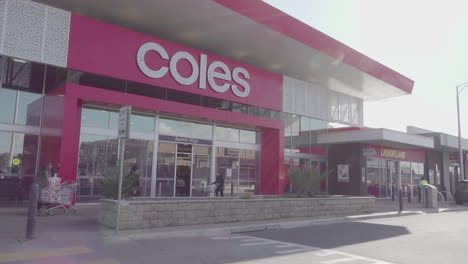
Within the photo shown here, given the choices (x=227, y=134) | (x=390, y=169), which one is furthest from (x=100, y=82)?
(x=390, y=169)

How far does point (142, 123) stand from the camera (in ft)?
54.5

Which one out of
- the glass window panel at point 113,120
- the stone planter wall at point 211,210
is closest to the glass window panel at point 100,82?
the glass window panel at point 113,120

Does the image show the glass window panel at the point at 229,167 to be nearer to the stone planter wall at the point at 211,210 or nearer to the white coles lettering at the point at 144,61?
the white coles lettering at the point at 144,61

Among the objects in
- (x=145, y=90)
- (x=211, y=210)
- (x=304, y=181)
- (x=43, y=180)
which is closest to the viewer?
(x=211, y=210)

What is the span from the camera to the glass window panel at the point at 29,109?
14.8m

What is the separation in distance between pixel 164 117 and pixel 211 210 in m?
7.54

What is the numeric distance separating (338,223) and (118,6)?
38.6 feet

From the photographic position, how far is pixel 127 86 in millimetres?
16375

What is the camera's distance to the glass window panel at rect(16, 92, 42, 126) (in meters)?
14.8

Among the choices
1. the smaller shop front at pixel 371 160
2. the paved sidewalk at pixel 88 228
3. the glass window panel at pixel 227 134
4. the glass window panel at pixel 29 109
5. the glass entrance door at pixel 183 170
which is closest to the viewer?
the paved sidewalk at pixel 88 228

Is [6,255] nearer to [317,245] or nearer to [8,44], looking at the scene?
[317,245]

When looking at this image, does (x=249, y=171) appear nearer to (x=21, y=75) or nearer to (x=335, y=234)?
(x=335, y=234)

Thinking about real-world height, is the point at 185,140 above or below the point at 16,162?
above

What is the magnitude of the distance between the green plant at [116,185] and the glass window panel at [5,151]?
6.19 m
